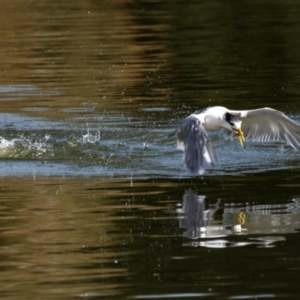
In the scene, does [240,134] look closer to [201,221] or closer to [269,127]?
[269,127]

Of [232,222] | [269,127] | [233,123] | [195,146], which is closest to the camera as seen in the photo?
[232,222]

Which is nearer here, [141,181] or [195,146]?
[195,146]

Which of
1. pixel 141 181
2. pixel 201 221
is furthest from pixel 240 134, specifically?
pixel 201 221

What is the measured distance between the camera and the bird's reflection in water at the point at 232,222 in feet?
28.1

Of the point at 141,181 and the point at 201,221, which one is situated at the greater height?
the point at 141,181

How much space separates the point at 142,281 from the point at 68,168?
454 centimetres

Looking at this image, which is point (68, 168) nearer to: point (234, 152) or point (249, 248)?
point (234, 152)

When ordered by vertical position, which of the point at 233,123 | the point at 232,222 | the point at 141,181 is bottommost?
the point at 232,222

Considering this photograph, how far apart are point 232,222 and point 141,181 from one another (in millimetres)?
A: 2048

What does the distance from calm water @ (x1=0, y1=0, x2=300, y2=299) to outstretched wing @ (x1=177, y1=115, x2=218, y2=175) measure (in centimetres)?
43

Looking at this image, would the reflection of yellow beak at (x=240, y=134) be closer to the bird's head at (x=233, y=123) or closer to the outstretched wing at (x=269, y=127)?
the bird's head at (x=233, y=123)

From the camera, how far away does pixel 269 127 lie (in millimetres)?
11242

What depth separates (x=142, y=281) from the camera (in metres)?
7.50

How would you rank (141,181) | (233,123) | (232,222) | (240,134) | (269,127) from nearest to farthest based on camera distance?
(232,222) → (233,123) → (240,134) → (141,181) → (269,127)
